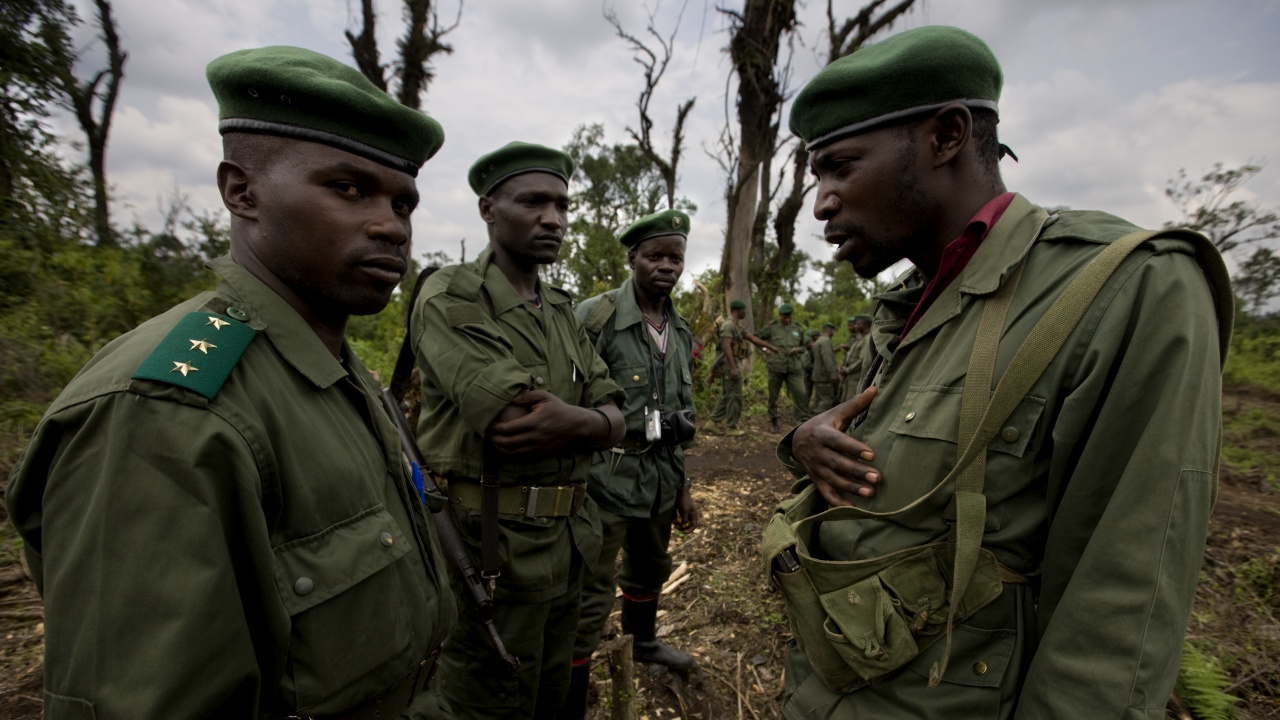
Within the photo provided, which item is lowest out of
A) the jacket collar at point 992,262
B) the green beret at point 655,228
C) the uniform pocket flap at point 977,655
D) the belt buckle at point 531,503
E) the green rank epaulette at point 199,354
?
the uniform pocket flap at point 977,655

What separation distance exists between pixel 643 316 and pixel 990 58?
90.9 inches

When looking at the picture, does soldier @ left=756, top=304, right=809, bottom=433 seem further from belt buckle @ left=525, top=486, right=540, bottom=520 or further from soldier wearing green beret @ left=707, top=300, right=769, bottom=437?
belt buckle @ left=525, top=486, right=540, bottom=520

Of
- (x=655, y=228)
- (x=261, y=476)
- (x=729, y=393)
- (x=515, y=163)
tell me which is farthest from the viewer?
(x=729, y=393)

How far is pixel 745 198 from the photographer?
511 inches

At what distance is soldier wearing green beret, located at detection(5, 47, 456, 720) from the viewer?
2.68 feet

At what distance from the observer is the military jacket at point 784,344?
36.6ft

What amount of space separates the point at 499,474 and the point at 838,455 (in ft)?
4.31

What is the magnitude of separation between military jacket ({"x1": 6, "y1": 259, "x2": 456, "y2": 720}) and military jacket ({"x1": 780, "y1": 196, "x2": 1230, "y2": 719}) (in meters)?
1.15

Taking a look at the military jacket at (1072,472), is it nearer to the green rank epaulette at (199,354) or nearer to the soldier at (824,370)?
the green rank epaulette at (199,354)

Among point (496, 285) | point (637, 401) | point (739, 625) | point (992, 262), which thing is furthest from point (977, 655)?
point (739, 625)

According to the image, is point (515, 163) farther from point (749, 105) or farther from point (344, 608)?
point (749, 105)

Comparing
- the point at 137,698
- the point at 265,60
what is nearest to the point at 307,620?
the point at 137,698

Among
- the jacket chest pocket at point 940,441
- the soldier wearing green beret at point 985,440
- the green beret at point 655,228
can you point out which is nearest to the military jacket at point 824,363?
the green beret at point 655,228

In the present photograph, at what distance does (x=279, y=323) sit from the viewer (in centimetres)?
119
